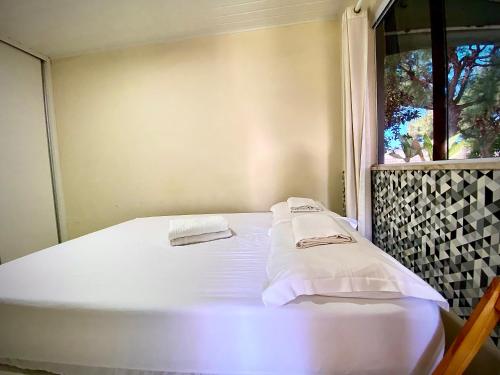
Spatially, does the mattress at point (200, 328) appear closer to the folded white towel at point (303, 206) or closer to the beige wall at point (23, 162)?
the folded white towel at point (303, 206)

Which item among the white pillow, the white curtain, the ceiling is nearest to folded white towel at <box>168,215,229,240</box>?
the white pillow

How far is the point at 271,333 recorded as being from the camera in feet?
2.29

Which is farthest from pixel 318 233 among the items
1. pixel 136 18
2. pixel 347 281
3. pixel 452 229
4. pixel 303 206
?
pixel 136 18

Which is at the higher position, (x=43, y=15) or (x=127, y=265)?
(x=43, y=15)

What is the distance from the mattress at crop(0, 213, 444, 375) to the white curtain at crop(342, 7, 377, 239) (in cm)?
113

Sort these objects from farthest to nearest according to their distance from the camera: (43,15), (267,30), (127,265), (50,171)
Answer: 1. (50,171)
2. (267,30)
3. (43,15)
4. (127,265)

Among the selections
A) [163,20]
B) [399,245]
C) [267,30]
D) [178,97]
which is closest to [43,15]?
[163,20]

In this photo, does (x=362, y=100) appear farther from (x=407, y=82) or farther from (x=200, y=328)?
(x=200, y=328)

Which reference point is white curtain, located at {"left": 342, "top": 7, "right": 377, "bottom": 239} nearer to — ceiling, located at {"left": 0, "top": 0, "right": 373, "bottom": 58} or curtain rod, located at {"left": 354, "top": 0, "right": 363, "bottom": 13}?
curtain rod, located at {"left": 354, "top": 0, "right": 363, "bottom": 13}

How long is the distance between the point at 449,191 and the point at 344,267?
1.97ft

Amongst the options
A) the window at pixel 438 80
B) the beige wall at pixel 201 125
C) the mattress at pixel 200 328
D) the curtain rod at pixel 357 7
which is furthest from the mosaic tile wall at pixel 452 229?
the curtain rod at pixel 357 7

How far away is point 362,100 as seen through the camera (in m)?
1.73

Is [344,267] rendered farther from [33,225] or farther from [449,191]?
[33,225]

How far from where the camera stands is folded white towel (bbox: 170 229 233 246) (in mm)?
1431
